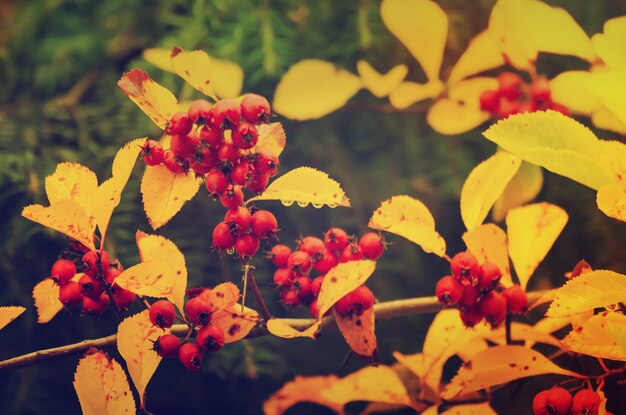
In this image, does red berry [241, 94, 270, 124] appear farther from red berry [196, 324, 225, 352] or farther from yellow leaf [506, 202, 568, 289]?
yellow leaf [506, 202, 568, 289]

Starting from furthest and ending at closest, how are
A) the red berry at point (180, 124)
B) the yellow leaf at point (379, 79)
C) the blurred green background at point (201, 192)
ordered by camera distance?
the yellow leaf at point (379, 79) < the blurred green background at point (201, 192) < the red berry at point (180, 124)

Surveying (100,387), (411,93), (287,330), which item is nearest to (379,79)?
(411,93)

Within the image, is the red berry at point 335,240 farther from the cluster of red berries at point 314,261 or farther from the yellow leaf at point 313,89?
the yellow leaf at point 313,89

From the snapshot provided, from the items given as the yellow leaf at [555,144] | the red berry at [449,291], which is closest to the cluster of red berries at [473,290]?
the red berry at [449,291]

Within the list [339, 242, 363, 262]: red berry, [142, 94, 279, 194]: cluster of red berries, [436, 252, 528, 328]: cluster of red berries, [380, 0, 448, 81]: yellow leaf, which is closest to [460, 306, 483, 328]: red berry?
[436, 252, 528, 328]: cluster of red berries

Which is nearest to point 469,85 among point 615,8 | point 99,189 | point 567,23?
point 567,23

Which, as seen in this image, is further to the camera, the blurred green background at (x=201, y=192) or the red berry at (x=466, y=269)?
the blurred green background at (x=201, y=192)
